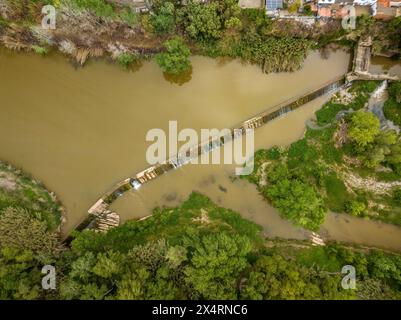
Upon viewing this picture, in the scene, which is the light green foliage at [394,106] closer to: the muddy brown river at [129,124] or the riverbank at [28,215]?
the muddy brown river at [129,124]

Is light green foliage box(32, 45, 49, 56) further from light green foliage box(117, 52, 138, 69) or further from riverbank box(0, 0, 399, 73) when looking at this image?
light green foliage box(117, 52, 138, 69)

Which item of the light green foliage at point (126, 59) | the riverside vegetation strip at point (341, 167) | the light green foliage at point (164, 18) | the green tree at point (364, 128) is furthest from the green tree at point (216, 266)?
the light green foliage at point (164, 18)

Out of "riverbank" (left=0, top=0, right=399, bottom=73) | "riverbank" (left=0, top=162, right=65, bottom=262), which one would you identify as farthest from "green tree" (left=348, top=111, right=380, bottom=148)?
"riverbank" (left=0, top=162, right=65, bottom=262)

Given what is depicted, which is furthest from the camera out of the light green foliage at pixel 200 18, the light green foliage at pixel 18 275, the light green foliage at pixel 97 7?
the light green foliage at pixel 200 18

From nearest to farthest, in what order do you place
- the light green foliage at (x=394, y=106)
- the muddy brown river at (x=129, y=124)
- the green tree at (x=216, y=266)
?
the green tree at (x=216, y=266), the muddy brown river at (x=129, y=124), the light green foliage at (x=394, y=106)

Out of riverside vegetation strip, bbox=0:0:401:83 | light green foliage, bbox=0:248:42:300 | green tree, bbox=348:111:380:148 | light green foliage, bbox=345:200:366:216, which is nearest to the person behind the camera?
light green foliage, bbox=0:248:42:300

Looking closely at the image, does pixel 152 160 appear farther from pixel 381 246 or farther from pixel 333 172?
pixel 381 246

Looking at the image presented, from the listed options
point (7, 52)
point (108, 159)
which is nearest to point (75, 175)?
point (108, 159)
